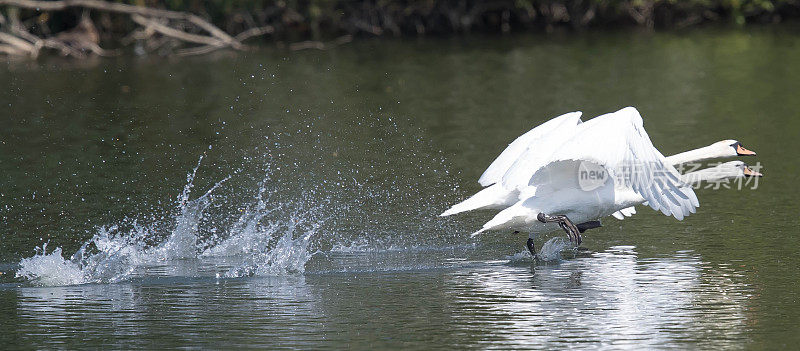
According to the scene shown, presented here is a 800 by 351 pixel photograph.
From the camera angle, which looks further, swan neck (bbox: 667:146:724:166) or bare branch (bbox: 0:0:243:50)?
bare branch (bbox: 0:0:243:50)

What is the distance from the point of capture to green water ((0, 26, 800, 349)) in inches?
285

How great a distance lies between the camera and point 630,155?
27.4 feet

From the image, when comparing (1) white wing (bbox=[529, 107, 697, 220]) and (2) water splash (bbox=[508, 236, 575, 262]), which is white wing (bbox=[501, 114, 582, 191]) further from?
(2) water splash (bbox=[508, 236, 575, 262])

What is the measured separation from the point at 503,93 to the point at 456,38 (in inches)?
404

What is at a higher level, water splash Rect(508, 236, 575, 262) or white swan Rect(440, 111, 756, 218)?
white swan Rect(440, 111, 756, 218)

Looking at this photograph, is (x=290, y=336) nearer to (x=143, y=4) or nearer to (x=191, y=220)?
(x=191, y=220)

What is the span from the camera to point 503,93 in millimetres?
19109

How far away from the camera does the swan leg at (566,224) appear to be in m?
8.99

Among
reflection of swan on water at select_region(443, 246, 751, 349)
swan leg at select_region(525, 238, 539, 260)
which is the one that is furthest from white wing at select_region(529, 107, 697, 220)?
swan leg at select_region(525, 238, 539, 260)

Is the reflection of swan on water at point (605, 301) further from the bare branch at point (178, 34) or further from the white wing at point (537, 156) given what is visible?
the bare branch at point (178, 34)

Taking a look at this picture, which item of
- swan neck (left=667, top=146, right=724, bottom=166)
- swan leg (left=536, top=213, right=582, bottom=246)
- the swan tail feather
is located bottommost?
swan leg (left=536, top=213, right=582, bottom=246)

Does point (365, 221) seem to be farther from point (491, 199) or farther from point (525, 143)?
point (525, 143)

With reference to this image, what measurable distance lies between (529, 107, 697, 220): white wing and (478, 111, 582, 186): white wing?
0.68 meters

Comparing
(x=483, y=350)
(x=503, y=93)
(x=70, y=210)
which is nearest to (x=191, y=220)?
(x=70, y=210)
